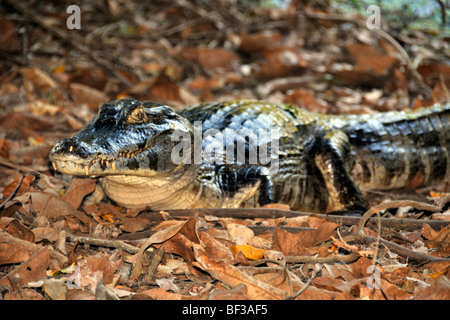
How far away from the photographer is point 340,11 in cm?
792

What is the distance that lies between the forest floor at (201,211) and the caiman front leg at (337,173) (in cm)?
29

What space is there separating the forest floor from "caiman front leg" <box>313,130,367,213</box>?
29cm

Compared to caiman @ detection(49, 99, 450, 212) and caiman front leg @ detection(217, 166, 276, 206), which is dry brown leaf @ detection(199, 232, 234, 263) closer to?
caiman @ detection(49, 99, 450, 212)

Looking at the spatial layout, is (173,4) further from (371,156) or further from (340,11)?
(371,156)

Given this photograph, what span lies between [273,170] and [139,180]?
123cm

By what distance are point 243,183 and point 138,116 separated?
1.00m

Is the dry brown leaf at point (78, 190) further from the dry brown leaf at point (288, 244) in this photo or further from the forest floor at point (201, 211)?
the dry brown leaf at point (288, 244)

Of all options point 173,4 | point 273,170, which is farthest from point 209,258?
point 173,4

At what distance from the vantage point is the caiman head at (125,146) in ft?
8.96

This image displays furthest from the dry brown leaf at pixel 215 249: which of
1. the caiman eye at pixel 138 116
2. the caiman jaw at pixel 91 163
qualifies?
the caiman eye at pixel 138 116

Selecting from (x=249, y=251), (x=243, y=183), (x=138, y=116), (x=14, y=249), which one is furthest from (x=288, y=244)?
(x=14, y=249)

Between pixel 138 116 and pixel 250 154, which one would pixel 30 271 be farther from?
pixel 250 154

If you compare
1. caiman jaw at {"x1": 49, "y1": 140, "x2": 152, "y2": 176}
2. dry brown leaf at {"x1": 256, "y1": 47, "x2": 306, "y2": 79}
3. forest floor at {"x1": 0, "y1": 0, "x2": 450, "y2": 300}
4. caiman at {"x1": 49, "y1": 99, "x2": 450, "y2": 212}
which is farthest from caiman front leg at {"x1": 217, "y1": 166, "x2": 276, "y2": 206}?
dry brown leaf at {"x1": 256, "y1": 47, "x2": 306, "y2": 79}
